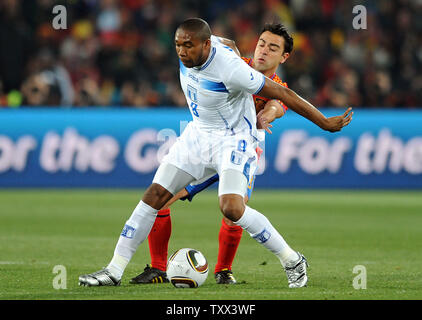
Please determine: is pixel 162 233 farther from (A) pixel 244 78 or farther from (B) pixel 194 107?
(A) pixel 244 78

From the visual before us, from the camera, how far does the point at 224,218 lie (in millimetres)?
7648

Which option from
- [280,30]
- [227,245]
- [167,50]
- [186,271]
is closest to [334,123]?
[280,30]

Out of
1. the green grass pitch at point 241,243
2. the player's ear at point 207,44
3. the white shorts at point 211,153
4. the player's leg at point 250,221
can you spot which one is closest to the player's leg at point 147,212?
the white shorts at point 211,153

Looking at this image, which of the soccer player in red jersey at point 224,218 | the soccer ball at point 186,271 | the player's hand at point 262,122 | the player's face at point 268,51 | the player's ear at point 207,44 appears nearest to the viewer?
the player's ear at point 207,44

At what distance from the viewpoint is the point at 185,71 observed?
7043mm

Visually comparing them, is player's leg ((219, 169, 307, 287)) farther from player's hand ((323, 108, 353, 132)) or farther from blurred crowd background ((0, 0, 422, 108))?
blurred crowd background ((0, 0, 422, 108))

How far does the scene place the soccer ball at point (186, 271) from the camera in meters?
7.03

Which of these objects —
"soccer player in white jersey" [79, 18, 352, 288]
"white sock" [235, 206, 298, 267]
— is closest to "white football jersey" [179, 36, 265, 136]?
"soccer player in white jersey" [79, 18, 352, 288]

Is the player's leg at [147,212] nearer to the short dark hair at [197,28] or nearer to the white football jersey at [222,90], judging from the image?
the white football jersey at [222,90]

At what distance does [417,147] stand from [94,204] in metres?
6.29

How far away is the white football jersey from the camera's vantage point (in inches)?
265

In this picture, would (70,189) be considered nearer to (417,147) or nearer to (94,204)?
(94,204)

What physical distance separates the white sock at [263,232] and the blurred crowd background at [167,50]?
1077 centimetres
